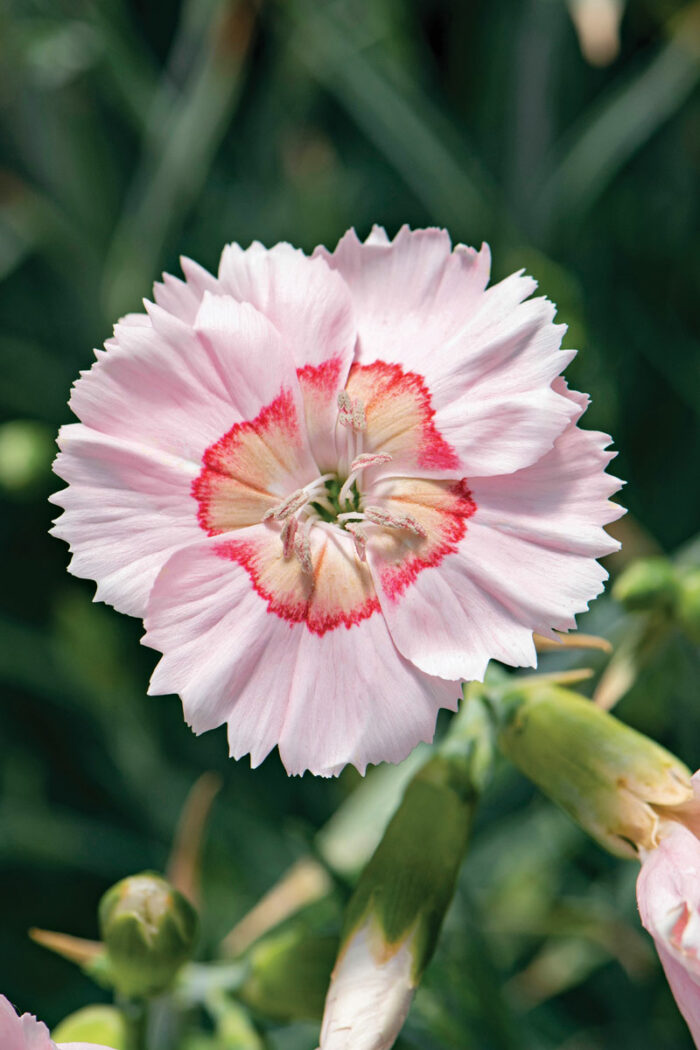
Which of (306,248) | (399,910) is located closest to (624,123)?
(306,248)

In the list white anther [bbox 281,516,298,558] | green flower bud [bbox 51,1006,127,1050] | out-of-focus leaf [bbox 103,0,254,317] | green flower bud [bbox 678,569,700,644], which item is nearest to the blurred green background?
out-of-focus leaf [bbox 103,0,254,317]

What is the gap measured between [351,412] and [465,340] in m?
0.10

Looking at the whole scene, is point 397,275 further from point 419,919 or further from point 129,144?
point 129,144

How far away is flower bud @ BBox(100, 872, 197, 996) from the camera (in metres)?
0.99

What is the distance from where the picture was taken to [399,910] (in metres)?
0.92

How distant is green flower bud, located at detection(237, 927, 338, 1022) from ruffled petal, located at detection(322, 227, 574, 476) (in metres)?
0.47

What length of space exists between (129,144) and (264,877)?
1.37 m

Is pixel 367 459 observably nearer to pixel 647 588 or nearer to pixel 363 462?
pixel 363 462

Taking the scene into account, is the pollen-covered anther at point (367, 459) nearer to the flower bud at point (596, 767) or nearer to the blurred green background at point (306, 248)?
the flower bud at point (596, 767)

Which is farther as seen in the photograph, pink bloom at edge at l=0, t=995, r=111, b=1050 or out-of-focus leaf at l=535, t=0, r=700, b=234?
out-of-focus leaf at l=535, t=0, r=700, b=234

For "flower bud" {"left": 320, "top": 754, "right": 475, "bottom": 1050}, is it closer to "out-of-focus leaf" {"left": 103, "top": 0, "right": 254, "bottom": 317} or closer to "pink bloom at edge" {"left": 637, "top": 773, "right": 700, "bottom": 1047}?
"pink bloom at edge" {"left": 637, "top": 773, "right": 700, "bottom": 1047}

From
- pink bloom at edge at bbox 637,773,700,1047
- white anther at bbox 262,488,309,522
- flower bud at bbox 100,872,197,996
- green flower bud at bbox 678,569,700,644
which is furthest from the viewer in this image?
green flower bud at bbox 678,569,700,644

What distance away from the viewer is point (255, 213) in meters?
1.85

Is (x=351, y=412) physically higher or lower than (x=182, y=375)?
lower
